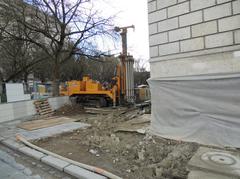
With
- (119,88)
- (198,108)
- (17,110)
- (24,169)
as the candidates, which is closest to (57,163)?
(24,169)

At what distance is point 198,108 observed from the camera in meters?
4.72

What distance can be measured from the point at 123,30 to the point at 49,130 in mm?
7384

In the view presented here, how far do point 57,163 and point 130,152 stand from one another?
154 centimetres

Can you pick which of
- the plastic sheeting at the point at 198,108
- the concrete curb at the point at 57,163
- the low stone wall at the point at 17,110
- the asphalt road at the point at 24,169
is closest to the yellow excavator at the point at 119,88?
the low stone wall at the point at 17,110

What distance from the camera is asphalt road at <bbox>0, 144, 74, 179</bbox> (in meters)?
3.88

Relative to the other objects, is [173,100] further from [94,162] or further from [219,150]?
[94,162]

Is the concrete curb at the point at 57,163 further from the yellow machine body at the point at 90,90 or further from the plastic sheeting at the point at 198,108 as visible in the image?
the yellow machine body at the point at 90,90

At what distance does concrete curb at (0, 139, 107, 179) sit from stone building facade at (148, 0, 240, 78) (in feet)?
9.97

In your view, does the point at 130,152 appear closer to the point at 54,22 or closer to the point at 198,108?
the point at 198,108

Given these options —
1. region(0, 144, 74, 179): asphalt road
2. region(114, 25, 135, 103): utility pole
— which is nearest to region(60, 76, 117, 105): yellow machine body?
region(114, 25, 135, 103): utility pole

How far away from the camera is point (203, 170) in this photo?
3.20 meters

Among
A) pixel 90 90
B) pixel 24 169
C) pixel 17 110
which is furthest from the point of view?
pixel 90 90

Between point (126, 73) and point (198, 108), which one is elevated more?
point (126, 73)

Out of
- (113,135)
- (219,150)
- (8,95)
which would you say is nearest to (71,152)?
(113,135)
